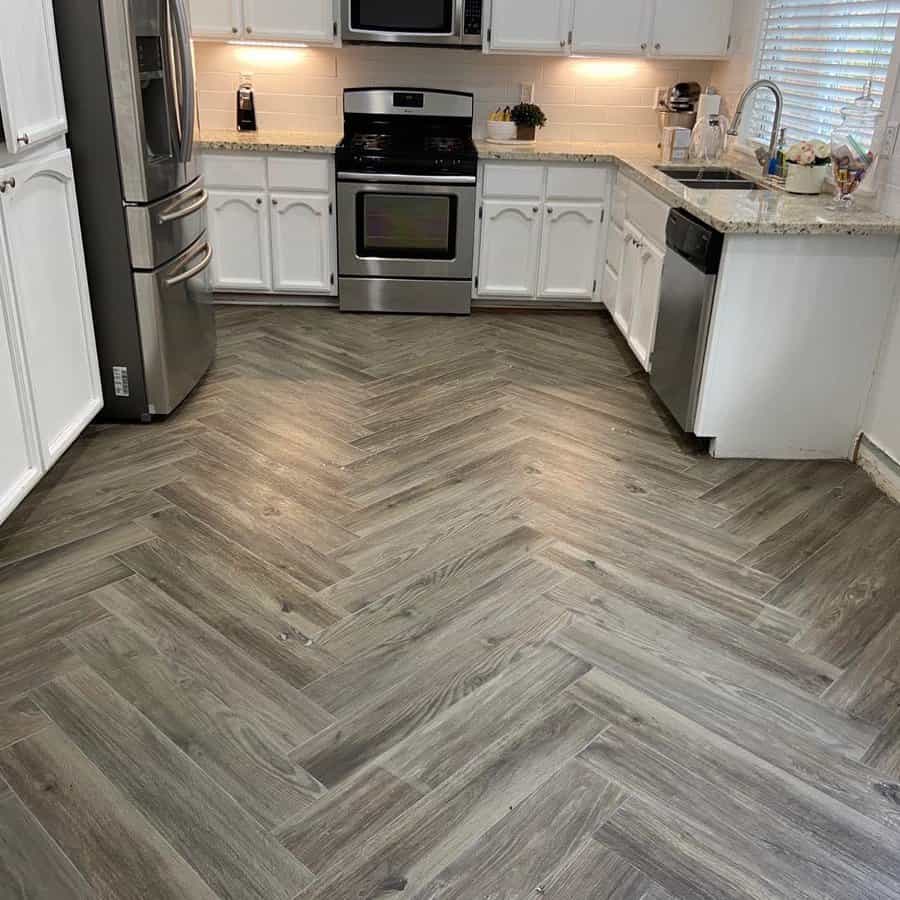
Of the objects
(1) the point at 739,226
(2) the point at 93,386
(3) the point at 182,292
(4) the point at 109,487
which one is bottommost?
(4) the point at 109,487

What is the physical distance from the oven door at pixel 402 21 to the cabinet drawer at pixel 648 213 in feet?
4.09

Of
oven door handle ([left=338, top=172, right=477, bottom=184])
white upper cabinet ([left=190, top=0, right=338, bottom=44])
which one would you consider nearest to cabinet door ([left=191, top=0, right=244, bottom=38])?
white upper cabinet ([left=190, top=0, right=338, bottom=44])

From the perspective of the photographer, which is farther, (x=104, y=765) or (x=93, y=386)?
(x=93, y=386)

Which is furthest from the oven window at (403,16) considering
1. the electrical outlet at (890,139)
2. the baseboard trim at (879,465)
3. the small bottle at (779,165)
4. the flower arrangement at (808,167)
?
the baseboard trim at (879,465)

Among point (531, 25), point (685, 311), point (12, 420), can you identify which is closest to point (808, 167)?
point (685, 311)

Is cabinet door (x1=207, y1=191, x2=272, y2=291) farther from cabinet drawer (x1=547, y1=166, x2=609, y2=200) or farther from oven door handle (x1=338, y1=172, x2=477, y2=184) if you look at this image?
cabinet drawer (x1=547, y1=166, x2=609, y2=200)

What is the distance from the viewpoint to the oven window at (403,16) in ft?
14.5

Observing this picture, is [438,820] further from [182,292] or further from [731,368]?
[182,292]

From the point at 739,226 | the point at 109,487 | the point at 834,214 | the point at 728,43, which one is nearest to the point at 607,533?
the point at 739,226

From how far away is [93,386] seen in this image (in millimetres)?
3164

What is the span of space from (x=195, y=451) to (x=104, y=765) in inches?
60.1

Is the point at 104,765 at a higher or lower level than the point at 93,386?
lower

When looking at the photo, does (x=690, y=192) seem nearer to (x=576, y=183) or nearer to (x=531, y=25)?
(x=576, y=183)

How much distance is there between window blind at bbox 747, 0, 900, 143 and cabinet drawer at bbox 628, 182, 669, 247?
0.71 metres
